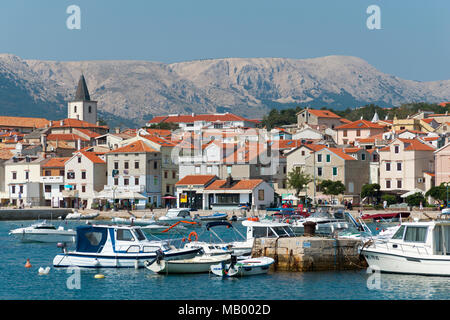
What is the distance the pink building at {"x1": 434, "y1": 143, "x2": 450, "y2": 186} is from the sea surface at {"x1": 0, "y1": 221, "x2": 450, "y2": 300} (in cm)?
4978

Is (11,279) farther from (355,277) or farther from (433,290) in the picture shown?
(433,290)

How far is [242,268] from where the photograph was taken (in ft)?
115

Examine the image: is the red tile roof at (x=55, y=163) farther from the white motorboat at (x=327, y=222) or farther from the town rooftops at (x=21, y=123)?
the town rooftops at (x=21, y=123)

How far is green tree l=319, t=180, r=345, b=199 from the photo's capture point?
8556cm

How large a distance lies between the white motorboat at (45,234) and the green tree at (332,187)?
3633cm

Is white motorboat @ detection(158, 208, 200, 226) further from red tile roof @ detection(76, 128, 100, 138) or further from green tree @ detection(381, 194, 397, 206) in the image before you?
red tile roof @ detection(76, 128, 100, 138)

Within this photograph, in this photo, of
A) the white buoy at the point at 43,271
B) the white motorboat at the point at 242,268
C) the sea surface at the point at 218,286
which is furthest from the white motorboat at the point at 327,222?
the white buoy at the point at 43,271

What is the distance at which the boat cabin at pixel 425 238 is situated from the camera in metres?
33.4

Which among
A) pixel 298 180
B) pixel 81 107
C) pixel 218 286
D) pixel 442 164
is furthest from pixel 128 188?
pixel 81 107

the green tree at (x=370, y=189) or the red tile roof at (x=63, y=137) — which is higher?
the red tile roof at (x=63, y=137)

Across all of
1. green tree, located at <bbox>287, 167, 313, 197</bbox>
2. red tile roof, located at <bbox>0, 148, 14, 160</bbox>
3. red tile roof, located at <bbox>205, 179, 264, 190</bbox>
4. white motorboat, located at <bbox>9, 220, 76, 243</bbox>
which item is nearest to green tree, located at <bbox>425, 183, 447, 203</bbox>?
green tree, located at <bbox>287, 167, 313, 197</bbox>

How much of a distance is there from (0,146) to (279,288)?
331 feet

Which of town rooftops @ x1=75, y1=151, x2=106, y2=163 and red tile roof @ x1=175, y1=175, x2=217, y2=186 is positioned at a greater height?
town rooftops @ x1=75, y1=151, x2=106, y2=163

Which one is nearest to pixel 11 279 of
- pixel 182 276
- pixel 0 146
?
pixel 182 276
